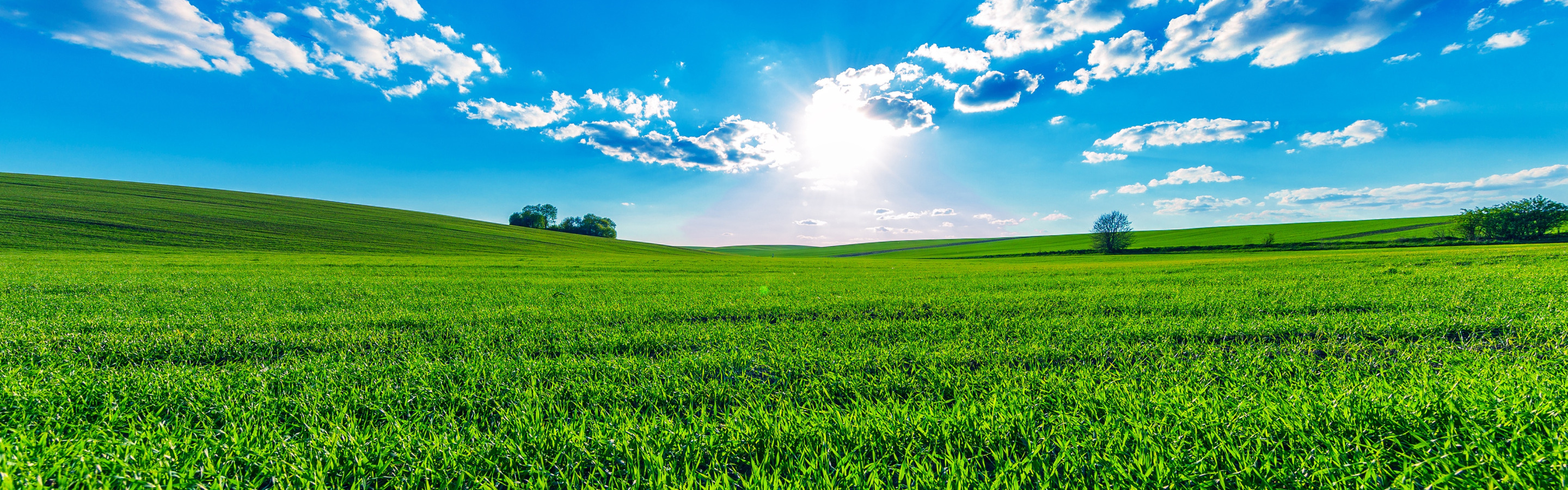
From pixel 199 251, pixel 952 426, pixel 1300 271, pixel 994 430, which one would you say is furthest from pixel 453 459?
pixel 199 251

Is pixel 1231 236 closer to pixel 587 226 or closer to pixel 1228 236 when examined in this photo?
pixel 1228 236

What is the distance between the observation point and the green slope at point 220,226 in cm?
3378

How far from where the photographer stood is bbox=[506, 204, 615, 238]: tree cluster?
100 m

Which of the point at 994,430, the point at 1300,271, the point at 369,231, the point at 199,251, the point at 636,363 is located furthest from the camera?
the point at 369,231

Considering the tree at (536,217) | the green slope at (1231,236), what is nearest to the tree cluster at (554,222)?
the tree at (536,217)

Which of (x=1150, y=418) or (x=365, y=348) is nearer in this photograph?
(x=1150, y=418)

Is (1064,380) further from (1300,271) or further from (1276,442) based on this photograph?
(1300,271)

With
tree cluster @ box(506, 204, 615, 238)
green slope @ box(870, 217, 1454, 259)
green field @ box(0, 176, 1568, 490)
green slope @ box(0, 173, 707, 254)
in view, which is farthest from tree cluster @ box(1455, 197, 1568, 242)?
tree cluster @ box(506, 204, 615, 238)

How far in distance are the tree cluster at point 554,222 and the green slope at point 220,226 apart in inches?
1088

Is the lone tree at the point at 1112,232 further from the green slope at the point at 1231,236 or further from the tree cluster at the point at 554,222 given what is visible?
the tree cluster at the point at 554,222

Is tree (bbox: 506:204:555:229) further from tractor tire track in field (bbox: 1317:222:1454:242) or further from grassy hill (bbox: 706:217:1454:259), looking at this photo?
tractor tire track in field (bbox: 1317:222:1454:242)

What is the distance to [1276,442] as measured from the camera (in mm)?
1787

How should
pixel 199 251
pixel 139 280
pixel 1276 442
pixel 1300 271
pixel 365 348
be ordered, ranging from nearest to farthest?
pixel 1276 442, pixel 365 348, pixel 139 280, pixel 1300 271, pixel 199 251

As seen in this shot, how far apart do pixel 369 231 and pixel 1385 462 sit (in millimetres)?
62667
